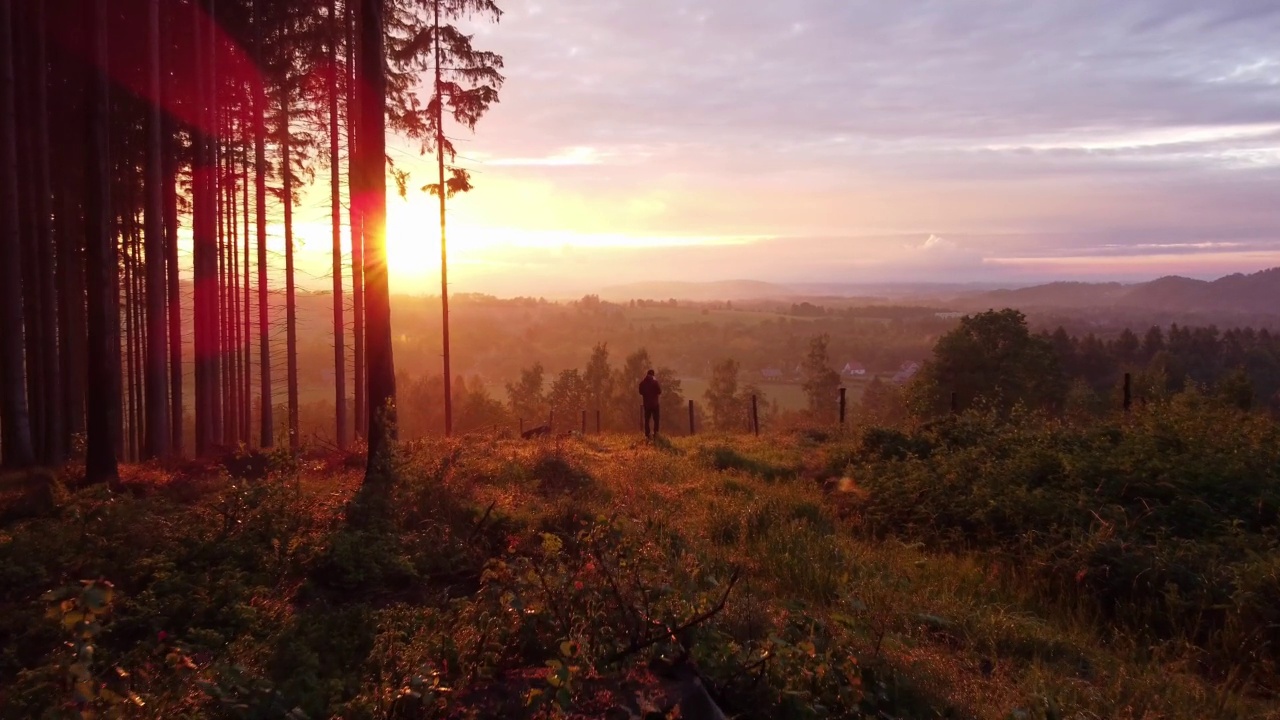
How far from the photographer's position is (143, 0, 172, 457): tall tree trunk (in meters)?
13.8

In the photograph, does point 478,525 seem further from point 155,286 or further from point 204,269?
point 204,269

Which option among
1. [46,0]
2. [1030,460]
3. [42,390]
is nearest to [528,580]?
[1030,460]

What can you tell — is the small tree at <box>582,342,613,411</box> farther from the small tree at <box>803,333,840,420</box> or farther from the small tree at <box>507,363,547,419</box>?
the small tree at <box>803,333,840,420</box>

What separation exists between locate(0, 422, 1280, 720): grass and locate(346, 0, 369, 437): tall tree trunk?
A: 9.02m

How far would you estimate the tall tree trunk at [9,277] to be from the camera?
12.7 meters

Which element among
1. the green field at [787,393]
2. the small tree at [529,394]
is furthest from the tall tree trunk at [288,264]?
the green field at [787,393]

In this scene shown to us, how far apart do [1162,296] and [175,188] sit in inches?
4747

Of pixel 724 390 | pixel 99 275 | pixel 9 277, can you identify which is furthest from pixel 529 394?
pixel 99 275

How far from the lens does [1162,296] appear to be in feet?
348

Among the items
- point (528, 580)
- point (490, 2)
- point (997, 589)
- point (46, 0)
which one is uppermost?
point (490, 2)

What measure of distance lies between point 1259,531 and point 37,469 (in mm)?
15524

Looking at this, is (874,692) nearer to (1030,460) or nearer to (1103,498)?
(1103,498)

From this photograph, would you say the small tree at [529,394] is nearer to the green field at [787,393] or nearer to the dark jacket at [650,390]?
the green field at [787,393]

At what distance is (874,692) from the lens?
4297 mm
